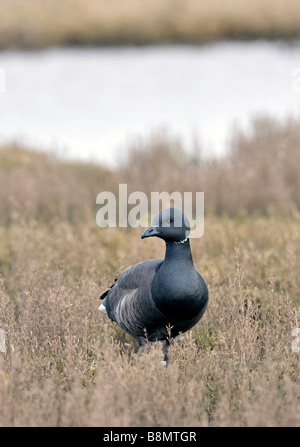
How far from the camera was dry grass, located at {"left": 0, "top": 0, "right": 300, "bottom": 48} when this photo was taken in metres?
24.7

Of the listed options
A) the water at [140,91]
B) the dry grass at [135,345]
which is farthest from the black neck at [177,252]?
the water at [140,91]

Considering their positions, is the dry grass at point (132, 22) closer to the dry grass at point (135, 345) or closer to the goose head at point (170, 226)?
the dry grass at point (135, 345)

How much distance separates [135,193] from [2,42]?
16578mm

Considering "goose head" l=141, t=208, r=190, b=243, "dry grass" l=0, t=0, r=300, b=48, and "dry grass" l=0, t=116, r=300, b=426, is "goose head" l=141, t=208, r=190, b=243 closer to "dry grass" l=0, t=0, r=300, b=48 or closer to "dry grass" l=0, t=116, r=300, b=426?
"dry grass" l=0, t=116, r=300, b=426

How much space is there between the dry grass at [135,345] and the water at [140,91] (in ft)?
18.4

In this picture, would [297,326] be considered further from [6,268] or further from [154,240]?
[6,268]

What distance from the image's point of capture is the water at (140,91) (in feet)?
53.8

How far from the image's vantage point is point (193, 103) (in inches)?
751

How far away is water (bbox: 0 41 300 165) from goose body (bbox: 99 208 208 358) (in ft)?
28.0

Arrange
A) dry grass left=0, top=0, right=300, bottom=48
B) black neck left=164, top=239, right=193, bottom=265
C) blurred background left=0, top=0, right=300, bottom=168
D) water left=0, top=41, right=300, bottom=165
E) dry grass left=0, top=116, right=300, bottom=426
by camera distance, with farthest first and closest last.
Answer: dry grass left=0, top=0, right=300, bottom=48, blurred background left=0, top=0, right=300, bottom=168, water left=0, top=41, right=300, bottom=165, black neck left=164, top=239, right=193, bottom=265, dry grass left=0, top=116, right=300, bottom=426

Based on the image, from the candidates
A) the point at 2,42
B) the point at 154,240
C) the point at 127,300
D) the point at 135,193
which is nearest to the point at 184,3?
the point at 2,42

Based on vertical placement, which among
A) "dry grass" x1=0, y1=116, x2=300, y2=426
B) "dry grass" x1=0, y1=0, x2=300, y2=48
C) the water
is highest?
"dry grass" x1=0, y1=0, x2=300, y2=48

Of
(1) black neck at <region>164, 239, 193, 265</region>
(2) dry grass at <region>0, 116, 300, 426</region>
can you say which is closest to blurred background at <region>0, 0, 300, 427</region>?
(2) dry grass at <region>0, 116, 300, 426</region>
